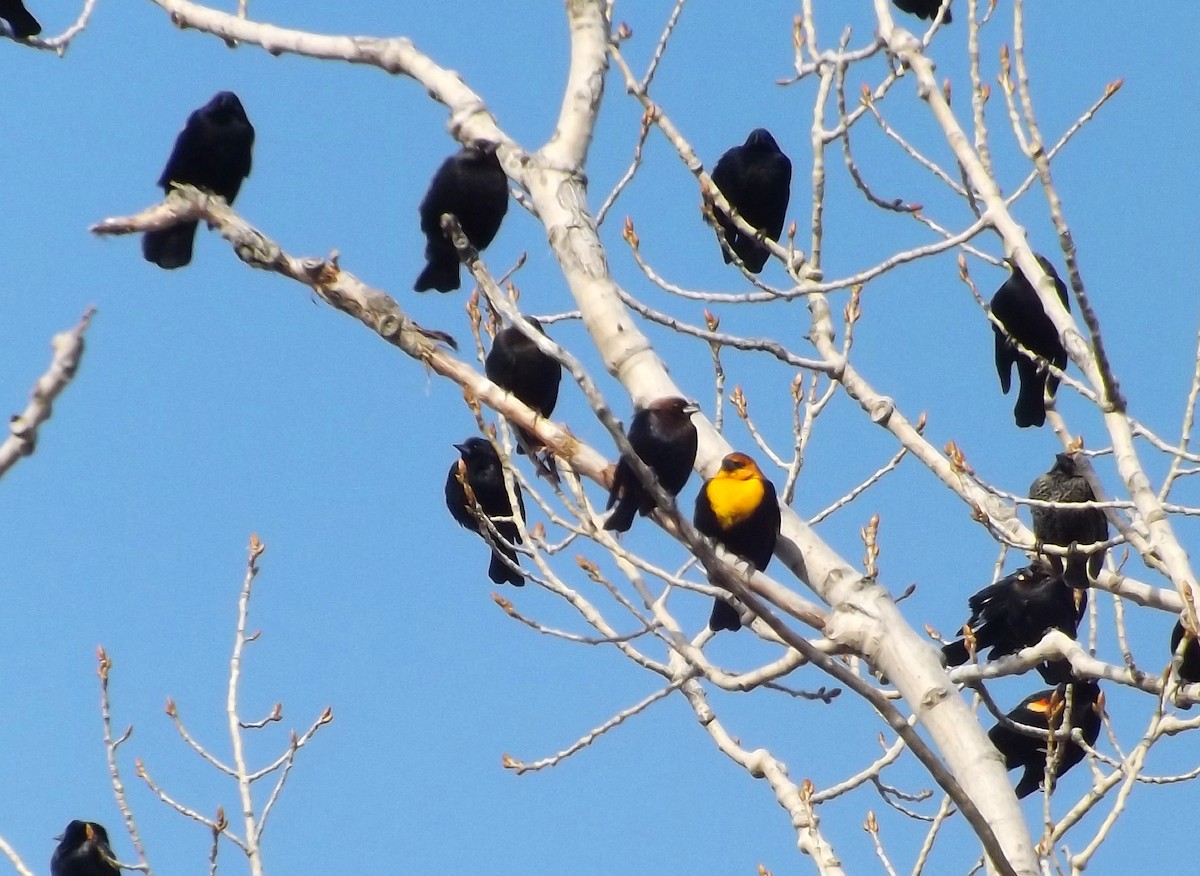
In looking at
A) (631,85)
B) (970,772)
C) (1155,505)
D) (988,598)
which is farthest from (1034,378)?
(970,772)

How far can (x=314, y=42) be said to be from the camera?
4.28 m

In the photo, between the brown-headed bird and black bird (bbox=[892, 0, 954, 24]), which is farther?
black bird (bbox=[892, 0, 954, 24])

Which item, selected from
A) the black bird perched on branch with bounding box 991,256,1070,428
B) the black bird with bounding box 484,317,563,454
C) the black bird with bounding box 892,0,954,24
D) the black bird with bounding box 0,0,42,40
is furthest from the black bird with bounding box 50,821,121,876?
the black bird with bounding box 892,0,954,24

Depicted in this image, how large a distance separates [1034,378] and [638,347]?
Answer: 10.4 ft

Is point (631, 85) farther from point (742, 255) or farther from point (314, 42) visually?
point (742, 255)

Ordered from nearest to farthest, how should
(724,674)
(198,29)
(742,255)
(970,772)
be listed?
(970,772), (724,674), (198,29), (742,255)

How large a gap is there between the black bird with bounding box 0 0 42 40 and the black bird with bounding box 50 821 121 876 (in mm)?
3306

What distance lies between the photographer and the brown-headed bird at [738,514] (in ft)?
14.4

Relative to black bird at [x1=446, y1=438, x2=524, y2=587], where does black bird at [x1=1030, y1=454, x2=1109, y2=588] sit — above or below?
below

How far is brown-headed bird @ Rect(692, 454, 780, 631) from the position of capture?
4375 millimetres

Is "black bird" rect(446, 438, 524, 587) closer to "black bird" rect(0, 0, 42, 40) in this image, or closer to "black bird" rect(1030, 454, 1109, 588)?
"black bird" rect(1030, 454, 1109, 588)

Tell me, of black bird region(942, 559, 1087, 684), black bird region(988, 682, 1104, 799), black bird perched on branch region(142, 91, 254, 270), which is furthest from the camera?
black bird perched on branch region(142, 91, 254, 270)

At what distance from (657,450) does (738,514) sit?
12.5 inches

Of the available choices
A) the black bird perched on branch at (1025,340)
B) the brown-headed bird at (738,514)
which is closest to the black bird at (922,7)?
the black bird perched on branch at (1025,340)
